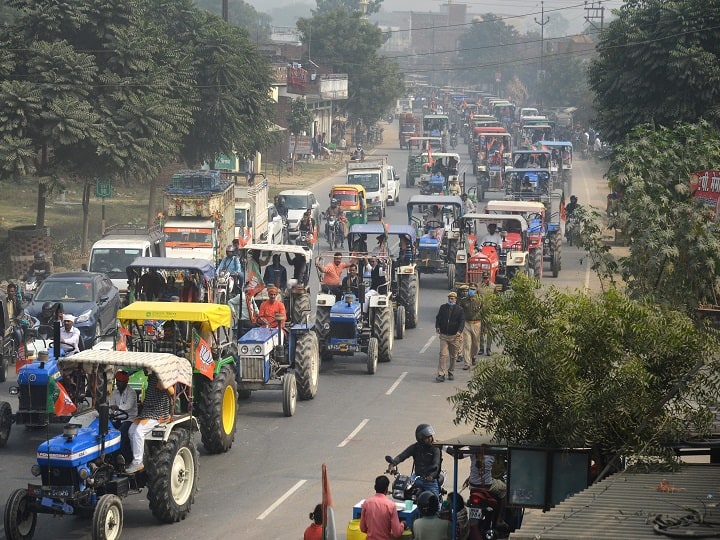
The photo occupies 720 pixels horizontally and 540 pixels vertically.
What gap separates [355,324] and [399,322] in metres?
3.68

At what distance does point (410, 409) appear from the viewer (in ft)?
73.8

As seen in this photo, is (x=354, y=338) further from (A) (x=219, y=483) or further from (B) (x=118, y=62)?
(B) (x=118, y=62)

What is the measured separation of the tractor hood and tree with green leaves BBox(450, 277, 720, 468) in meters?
4.27

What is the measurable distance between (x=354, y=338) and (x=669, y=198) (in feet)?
22.5

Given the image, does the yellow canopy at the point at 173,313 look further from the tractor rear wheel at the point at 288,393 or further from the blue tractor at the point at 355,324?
the blue tractor at the point at 355,324

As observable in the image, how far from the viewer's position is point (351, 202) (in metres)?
47.0

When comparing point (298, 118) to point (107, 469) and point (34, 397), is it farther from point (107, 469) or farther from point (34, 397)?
point (107, 469)

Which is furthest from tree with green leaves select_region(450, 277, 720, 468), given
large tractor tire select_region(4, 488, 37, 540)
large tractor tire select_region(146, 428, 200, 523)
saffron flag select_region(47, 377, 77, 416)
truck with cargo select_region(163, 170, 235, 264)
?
truck with cargo select_region(163, 170, 235, 264)

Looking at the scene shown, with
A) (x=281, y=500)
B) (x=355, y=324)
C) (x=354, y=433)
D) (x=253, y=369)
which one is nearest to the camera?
(x=281, y=500)

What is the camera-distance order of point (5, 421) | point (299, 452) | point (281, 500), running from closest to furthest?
1. point (281, 500)
2. point (5, 421)
3. point (299, 452)

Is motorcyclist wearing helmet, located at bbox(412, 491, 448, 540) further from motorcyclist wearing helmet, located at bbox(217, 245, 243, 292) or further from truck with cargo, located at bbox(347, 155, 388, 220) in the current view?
truck with cargo, located at bbox(347, 155, 388, 220)

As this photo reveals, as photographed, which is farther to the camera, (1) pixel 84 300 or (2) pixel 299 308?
(1) pixel 84 300

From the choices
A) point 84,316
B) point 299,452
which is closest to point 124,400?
point 299,452

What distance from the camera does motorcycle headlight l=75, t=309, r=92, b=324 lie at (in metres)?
26.1
